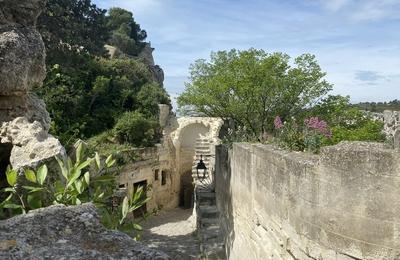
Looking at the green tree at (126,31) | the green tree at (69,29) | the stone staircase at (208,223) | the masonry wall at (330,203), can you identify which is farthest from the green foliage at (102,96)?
the green tree at (126,31)

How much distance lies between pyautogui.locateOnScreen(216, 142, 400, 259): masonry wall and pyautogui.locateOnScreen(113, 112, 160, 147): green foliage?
15.1 meters

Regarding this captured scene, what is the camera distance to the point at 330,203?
4812 millimetres

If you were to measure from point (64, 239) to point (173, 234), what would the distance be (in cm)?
1602

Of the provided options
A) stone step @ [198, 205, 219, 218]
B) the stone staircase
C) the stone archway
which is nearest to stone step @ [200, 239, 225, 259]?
the stone staircase

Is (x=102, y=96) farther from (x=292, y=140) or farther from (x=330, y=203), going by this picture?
(x=330, y=203)

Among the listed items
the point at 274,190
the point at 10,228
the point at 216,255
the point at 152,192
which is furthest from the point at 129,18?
the point at 10,228

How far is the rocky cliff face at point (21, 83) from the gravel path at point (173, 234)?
263 inches

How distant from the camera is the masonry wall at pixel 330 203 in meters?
4.27

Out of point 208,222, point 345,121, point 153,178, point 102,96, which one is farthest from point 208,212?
point 102,96

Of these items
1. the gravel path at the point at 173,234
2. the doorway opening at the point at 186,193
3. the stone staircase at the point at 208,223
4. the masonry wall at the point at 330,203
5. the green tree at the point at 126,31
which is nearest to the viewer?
the masonry wall at the point at 330,203

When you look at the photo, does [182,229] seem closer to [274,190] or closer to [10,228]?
[274,190]

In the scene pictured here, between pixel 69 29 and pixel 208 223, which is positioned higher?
pixel 69 29

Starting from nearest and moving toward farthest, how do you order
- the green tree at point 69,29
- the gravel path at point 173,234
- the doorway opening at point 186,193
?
the gravel path at point 173,234 < the green tree at point 69,29 < the doorway opening at point 186,193

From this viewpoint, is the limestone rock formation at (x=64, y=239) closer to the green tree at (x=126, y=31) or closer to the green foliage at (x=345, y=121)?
the green foliage at (x=345, y=121)
